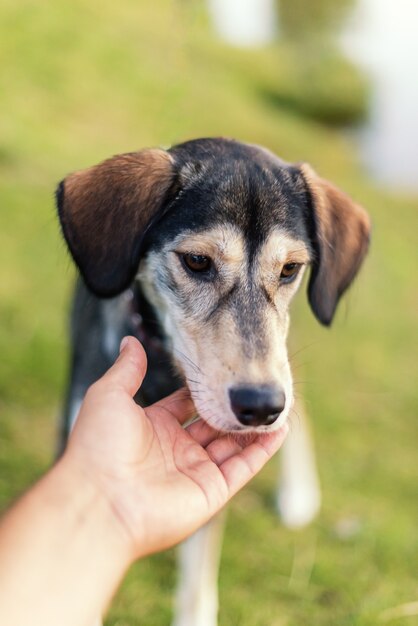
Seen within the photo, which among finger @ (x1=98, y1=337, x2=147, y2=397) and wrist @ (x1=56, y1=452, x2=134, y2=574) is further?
finger @ (x1=98, y1=337, x2=147, y2=397)

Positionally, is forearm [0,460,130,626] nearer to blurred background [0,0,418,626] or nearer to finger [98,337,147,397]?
finger [98,337,147,397]

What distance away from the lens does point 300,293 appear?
4902 millimetres

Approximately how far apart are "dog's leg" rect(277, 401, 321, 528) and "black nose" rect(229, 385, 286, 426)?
2052mm

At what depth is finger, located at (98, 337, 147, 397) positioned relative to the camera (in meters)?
2.38

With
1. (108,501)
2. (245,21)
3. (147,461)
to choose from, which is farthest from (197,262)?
(245,21)

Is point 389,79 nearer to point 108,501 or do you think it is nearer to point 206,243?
point 206,243

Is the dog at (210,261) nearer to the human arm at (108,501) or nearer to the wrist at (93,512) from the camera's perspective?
the human arm at (108,501)

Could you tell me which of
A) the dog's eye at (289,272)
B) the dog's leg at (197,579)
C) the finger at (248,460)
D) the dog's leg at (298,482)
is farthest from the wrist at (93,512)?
the dog's leg at (298,482)

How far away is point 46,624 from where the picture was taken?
193 centimetres

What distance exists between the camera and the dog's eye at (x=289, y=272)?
116 inches

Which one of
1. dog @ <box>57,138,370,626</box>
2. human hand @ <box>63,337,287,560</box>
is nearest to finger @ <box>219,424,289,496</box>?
human hand @ <box>63,337,287,560</box>

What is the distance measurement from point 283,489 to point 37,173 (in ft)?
16.3

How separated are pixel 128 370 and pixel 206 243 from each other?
1.99 ft

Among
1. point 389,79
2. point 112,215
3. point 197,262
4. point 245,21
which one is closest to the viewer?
point 197,262
